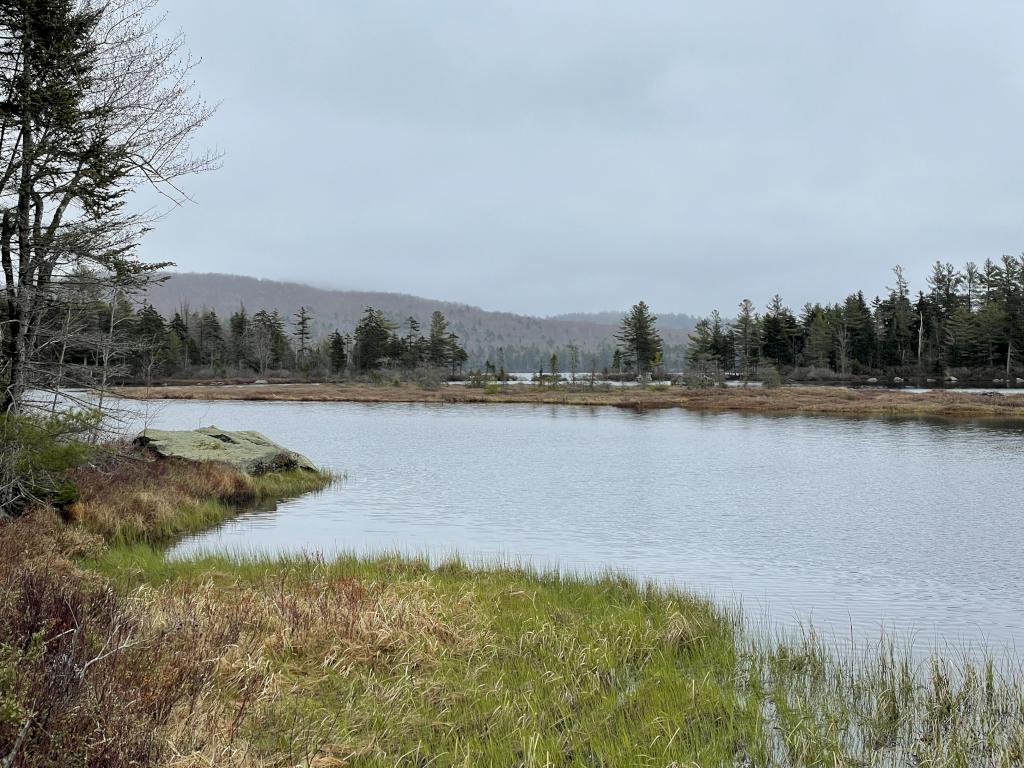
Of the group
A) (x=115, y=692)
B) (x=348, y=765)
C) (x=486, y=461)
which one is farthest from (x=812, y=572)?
(x=486, y=461)

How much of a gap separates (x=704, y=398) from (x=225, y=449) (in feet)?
213

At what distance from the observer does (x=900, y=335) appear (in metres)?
111

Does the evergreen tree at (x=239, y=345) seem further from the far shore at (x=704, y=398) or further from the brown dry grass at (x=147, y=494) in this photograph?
the brown dry grass at (x=147, y=494)

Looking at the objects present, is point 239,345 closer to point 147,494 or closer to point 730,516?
point 147,494

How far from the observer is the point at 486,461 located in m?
32.1

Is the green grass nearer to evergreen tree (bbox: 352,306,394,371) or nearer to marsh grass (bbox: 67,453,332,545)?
marsh grass (bbox: 67,453,332,545)

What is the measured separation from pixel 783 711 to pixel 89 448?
12.2 m

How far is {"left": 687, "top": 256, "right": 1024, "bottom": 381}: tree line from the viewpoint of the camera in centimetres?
9969

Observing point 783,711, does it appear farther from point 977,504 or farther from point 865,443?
Result: point 865,443

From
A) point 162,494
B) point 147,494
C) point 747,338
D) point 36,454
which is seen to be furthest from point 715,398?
point 36,454

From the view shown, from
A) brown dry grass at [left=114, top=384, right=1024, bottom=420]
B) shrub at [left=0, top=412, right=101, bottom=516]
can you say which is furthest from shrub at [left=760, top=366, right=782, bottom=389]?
shrub at [left=0, top=412, right=101, bottom=516]

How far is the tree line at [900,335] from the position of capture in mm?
99688

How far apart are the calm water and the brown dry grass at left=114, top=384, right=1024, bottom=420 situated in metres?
20.5

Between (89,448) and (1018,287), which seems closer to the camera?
(89,448)
